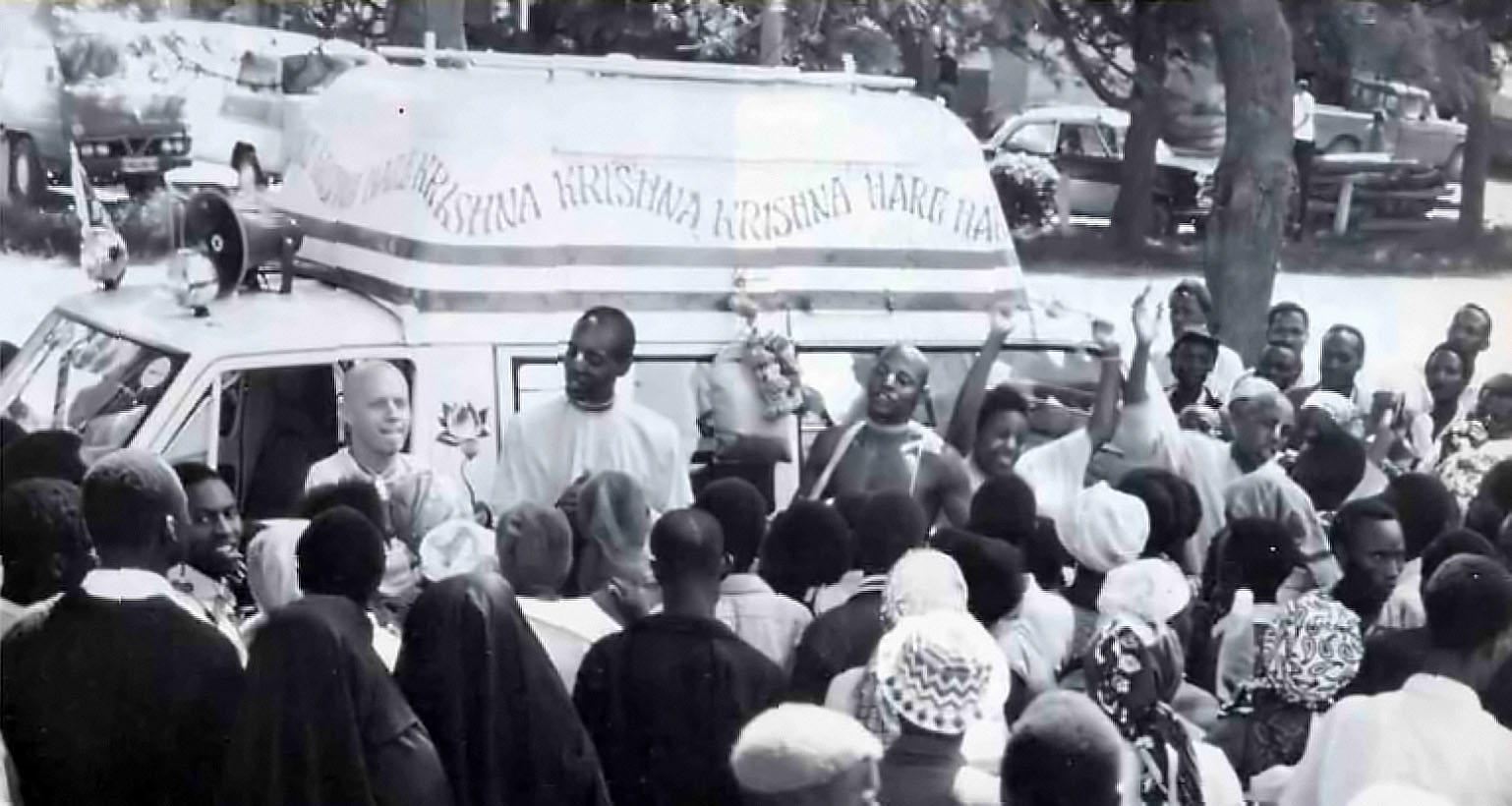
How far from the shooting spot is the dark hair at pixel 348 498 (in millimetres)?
3814

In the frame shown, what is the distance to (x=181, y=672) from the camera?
10.8 ft

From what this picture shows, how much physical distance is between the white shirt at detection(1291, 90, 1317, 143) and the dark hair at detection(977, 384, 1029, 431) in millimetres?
836

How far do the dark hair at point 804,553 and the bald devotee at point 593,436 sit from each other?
204 millimetres

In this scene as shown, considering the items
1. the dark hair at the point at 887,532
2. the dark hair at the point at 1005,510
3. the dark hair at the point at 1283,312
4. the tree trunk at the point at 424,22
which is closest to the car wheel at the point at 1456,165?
the dark hair at the point at 1283,312

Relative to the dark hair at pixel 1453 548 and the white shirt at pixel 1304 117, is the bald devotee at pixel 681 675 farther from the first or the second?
the white shirt at pixel 1304 117

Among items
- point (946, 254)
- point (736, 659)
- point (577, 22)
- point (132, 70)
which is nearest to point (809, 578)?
point (736, 659)

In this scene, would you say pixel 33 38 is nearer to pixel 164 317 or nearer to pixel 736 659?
pixel 164 317

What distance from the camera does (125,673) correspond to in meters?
3.28

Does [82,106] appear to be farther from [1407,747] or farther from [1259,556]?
[1407,747]

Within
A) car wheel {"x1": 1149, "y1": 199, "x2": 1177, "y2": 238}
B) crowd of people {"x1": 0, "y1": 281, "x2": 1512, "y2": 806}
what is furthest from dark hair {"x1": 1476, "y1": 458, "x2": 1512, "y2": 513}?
car wheel {"x1": 1149, "y1": 199, "x2": 1177, "y2": 238}

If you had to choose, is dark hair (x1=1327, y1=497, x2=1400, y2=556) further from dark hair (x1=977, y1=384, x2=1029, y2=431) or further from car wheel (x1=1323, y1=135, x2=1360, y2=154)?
car wheel (x1=1323, y1=135, x2=1360, y2=154)

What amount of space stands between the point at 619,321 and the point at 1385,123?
1.74 m

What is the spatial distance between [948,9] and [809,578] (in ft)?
3.78

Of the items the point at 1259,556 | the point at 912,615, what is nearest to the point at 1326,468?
the point at 1259,556
